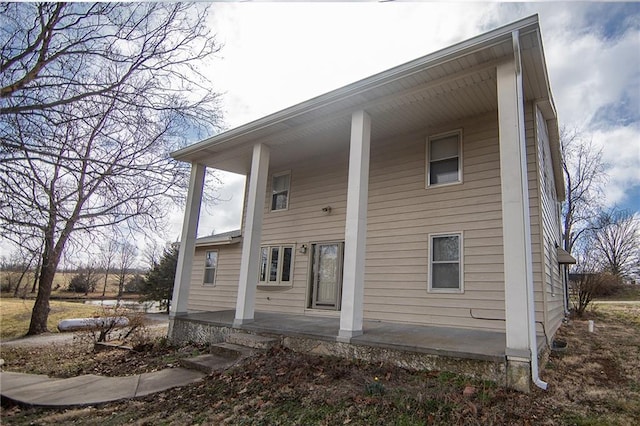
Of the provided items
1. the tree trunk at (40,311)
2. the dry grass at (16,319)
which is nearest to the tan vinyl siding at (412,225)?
the tree trunk at (40,311)

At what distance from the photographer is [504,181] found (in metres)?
4.56

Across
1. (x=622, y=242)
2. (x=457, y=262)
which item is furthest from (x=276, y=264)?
(x=622, y=242)

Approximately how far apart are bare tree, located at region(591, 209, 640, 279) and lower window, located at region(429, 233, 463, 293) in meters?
23.2

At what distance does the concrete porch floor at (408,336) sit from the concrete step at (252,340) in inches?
6.0

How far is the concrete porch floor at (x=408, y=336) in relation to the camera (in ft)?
14.1

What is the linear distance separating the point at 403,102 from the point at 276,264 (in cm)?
546

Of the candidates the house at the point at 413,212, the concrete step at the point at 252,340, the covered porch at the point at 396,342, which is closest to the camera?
the covered porch at the point at 396,342

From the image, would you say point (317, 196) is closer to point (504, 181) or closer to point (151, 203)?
point (151, 203)

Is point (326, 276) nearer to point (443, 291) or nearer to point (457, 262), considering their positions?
point (443, 291)

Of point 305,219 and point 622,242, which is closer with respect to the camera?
point 305,219

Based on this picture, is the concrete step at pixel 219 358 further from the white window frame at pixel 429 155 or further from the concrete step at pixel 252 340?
the white window frame at pixel 429 155

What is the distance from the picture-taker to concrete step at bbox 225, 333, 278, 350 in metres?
5.85

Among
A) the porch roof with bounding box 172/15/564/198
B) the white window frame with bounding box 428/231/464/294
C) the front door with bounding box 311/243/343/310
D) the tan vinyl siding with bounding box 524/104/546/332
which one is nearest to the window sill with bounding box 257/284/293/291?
the front door with bounding box 311/243/343/310

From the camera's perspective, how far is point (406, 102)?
20.4 feet
